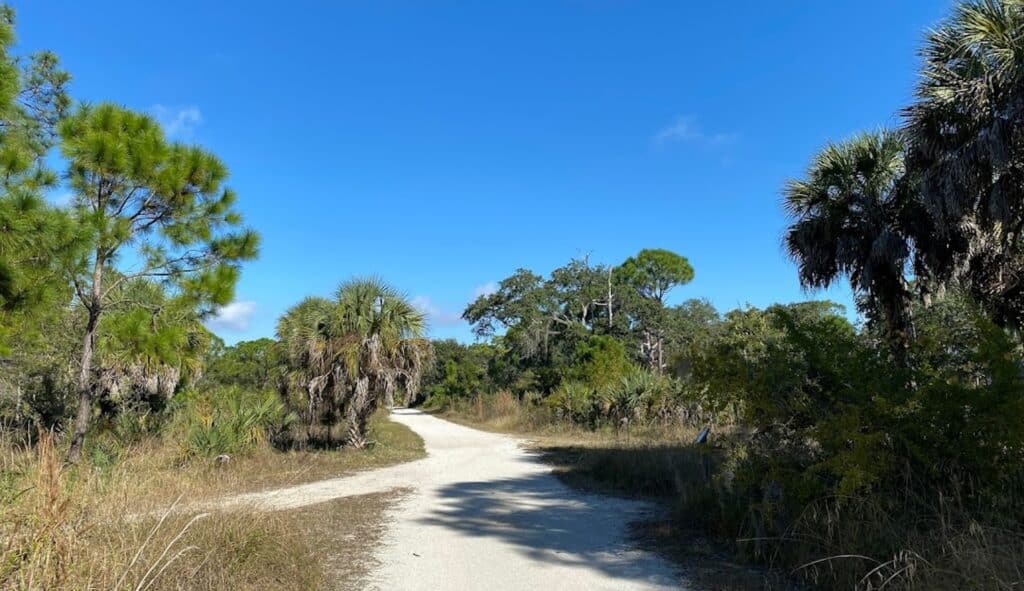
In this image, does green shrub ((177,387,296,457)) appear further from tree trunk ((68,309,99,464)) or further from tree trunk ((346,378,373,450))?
tree trunk ((68,309,99,464))

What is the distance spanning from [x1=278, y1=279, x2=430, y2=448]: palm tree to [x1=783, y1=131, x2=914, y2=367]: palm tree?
10175mm

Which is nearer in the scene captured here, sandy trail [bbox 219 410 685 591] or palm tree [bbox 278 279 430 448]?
sandy trail [bbox 219 410 685 591]

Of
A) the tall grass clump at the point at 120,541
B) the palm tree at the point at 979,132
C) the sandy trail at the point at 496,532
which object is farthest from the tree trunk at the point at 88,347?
the palm tree at the point at 979,132

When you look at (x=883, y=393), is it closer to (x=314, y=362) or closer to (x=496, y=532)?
(x=496, y=532)

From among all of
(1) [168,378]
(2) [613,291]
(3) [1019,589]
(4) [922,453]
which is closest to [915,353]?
(4) [922,453]

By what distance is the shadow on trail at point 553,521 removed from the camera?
228 inches

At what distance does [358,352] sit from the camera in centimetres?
1473

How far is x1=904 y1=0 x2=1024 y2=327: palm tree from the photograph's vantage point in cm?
949

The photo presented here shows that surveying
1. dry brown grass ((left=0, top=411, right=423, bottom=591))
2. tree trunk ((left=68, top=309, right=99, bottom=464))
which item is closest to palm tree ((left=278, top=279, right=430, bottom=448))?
tree trunk ((left=68, top=309, right=99, bottom=464))

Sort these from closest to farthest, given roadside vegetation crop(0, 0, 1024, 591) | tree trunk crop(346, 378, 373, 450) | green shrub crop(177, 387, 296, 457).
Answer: roadside vegetation crop(0, 0, 1024, 591) → green shrub crop(177, 387, 296, 457) → tree trunk crop(346, 378, 373, 450)

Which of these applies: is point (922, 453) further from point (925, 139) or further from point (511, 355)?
point (511, 355)

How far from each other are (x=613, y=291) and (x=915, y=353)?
3384cm

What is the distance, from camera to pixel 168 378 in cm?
1539

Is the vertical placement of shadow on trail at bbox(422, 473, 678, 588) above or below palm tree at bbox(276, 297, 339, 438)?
below
